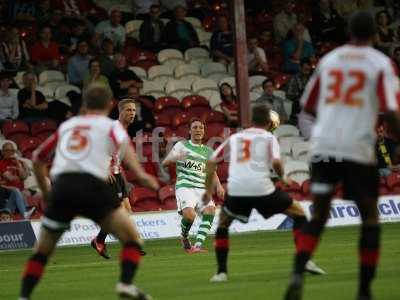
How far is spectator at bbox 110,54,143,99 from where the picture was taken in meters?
24.0

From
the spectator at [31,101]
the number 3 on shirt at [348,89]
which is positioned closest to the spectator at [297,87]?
the spectator at [31,101]

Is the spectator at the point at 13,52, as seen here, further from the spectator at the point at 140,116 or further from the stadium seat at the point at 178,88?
the stadium seat at the point at 178,88

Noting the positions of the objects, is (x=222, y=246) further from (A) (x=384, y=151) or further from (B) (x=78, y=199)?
(A) (x=384, y=151)

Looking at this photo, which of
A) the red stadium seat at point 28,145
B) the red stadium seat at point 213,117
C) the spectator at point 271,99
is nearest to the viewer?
the red stadium seat at point 28,145

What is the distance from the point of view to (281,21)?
28203 millimetres

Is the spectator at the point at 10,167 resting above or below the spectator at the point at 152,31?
below

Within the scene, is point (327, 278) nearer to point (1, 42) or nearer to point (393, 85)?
point (393, 85)

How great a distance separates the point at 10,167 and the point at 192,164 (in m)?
5.17

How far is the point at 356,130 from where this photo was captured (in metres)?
8.74

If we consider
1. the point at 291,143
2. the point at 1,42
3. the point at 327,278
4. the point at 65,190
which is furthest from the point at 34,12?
the point at 65,190

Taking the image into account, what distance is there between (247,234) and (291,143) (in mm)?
3949

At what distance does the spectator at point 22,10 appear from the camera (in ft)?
85.9

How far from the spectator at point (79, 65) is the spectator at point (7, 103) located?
6.04ft

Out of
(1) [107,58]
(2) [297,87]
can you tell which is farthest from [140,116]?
(2) [297,87]
